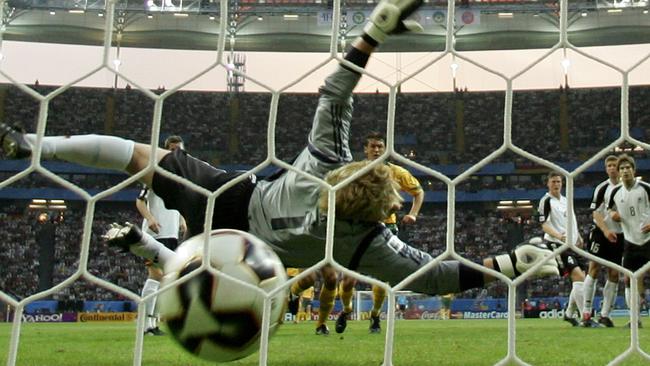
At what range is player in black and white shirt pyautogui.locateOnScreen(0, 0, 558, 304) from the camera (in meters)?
2.79

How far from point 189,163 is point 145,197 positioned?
2.79m

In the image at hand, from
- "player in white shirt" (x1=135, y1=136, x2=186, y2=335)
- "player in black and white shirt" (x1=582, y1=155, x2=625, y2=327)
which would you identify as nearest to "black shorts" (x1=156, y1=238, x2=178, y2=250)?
"player in white shirt" (x1=135, y1=136, x2=186, y2=335)

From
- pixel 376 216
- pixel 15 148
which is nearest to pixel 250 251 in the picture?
pixel 376 216

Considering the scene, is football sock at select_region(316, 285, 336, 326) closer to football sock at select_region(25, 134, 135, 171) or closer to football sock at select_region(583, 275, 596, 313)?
football sock at select_region(25, 134, 135, 171)

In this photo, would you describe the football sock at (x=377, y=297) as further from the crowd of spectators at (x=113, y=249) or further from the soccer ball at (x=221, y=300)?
the crowd of spectators at (x=113, y=249)

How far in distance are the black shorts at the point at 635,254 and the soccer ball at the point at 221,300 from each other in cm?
447

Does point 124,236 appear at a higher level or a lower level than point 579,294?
higher

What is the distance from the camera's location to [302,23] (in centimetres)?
2112

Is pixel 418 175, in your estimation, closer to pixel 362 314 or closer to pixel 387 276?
pixel 362 314

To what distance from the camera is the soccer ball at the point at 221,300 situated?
6.56 ft

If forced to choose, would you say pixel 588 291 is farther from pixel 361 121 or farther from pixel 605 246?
pixel 361 121

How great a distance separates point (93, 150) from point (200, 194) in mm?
476

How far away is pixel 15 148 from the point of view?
2.89 meters

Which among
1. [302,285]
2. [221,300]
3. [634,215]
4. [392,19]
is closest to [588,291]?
[634,215]
